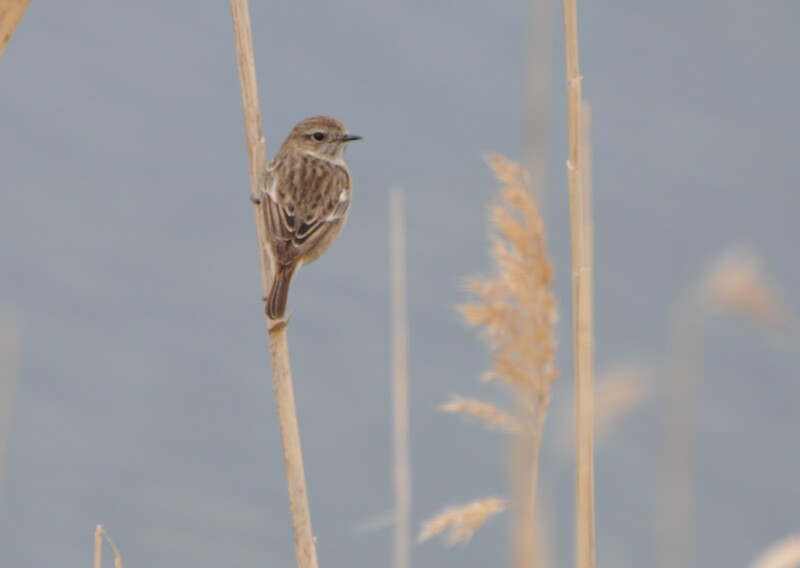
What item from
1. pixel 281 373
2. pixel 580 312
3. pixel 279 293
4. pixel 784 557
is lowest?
pixel 784 557

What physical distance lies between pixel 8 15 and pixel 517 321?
1181 millimetres

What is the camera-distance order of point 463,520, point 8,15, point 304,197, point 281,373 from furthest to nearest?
point 304,197 → point 281,373 → point 463,520 → point 8,15

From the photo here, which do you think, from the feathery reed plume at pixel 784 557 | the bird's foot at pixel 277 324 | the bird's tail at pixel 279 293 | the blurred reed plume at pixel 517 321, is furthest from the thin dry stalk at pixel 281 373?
the feathery reed plume at pixel 784 557

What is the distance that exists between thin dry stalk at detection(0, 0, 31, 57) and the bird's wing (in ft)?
5.53

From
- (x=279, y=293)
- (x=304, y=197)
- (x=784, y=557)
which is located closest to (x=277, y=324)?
(x=279, y=293)

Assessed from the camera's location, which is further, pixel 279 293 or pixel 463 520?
pixel 279 293

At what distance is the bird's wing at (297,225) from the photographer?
4.49 metres

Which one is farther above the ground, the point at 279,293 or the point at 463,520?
the point at 279,293

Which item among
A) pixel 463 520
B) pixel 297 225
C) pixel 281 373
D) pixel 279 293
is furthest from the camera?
pixel 297 225

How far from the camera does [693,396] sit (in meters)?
4.64

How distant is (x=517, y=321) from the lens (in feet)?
9.93

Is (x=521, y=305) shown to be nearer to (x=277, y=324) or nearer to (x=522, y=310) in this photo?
(x=522, y=310)

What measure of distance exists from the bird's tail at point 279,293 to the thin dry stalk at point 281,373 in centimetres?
14

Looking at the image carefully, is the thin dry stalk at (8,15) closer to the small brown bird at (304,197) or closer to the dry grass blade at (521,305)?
the dry grass blade at (521,305)
